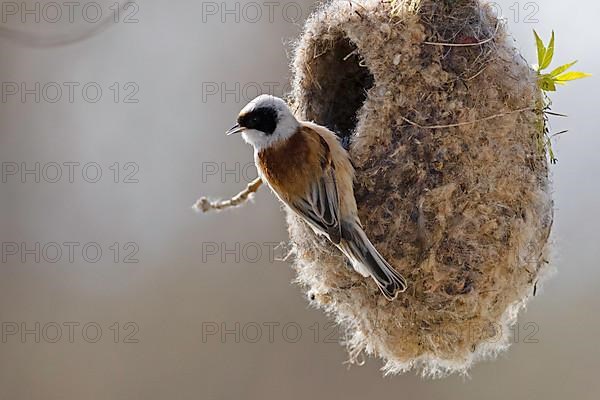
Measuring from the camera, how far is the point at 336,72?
9.97 ft

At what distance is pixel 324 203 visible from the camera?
8.02ft

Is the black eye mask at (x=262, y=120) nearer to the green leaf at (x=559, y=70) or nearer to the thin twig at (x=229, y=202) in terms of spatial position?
the thin twig at (x=229, y=202)

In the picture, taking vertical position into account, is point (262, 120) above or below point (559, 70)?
above

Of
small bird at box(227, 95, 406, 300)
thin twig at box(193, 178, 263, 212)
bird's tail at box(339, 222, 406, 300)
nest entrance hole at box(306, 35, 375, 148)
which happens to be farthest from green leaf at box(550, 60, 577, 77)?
thin twig at box(193, 178, 263, 212)

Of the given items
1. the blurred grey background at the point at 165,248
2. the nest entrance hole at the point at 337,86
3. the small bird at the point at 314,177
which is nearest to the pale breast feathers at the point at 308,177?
the small bird at the point at 314,177

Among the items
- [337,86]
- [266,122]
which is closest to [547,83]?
[337,86]

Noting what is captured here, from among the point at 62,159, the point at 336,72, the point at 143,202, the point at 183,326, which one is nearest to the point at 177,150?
the point at 143,202

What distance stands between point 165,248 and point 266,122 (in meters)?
Answer: 3.20

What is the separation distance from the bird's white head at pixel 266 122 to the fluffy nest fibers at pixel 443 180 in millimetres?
230

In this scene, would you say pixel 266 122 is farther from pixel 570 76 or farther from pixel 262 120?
pixel 570 76

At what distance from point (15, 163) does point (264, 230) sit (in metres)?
1.96

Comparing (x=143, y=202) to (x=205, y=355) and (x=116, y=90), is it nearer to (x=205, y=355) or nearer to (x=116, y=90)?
(x=116, y=90)

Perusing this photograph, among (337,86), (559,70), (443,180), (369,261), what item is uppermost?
(337,86)

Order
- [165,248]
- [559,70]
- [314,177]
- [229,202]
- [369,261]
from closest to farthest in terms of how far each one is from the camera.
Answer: [369,261], [314,177], [559,70], [229,202], [165,248]
